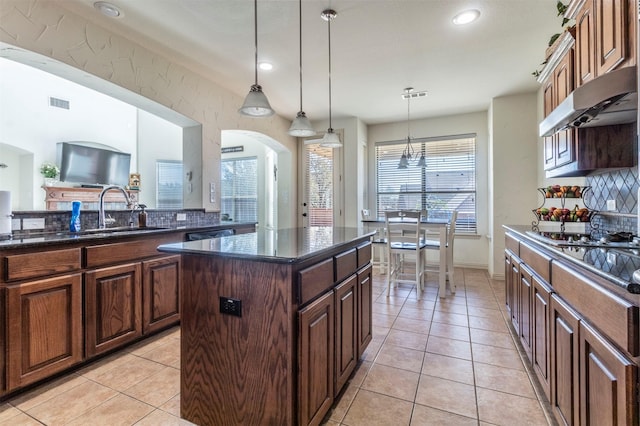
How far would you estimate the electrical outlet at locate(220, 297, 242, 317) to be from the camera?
4.54ft

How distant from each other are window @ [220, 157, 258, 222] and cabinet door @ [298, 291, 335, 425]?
5.54 m

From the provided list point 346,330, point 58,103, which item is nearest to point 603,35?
point 346,330

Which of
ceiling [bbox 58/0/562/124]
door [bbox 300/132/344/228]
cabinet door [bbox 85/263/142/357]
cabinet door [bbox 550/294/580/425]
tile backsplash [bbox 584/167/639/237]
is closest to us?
cabinet door [bbox 550/294/580/425]

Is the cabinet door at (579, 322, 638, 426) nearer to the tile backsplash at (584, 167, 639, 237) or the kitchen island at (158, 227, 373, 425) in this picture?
the kitchen island at (158, 227, 373, 425)

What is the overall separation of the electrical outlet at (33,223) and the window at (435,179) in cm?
489

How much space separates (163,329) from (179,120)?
2328 mm

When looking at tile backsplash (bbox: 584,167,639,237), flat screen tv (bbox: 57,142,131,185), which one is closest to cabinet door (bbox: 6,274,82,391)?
tile backsplash (bbox: 584,167,639,237)

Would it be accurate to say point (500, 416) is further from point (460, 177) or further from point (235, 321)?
point (460, 177)

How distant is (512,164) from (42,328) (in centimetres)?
531

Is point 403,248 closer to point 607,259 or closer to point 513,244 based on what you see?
point 513,244

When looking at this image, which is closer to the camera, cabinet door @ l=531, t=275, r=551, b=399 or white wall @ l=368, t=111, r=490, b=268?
cabinet door @ l=531, t=275, r=551, b=399

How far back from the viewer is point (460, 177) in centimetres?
534

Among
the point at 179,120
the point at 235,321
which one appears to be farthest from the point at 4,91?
the point at 235,321

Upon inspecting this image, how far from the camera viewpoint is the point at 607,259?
1.24 m
